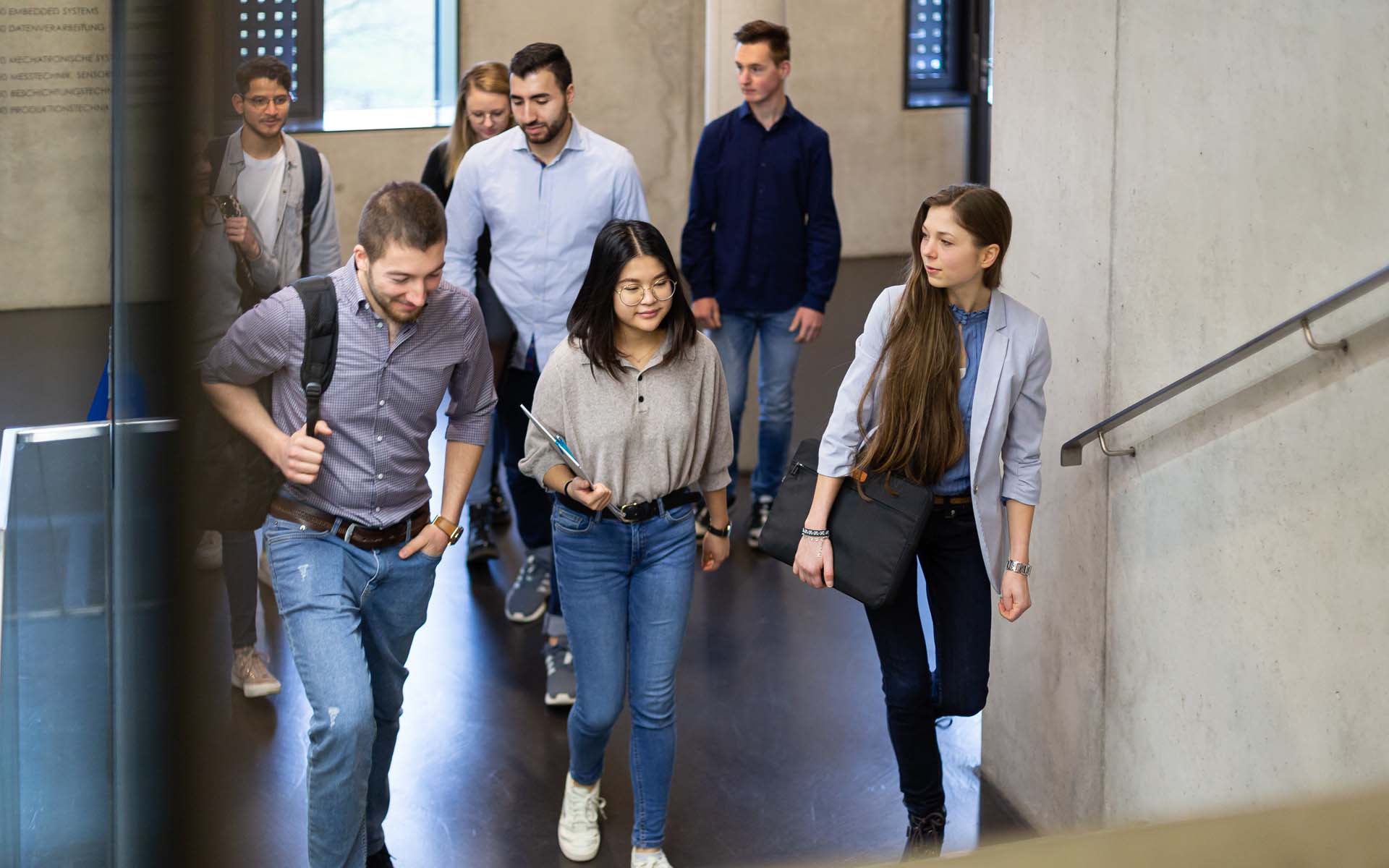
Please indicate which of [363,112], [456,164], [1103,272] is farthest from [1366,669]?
[363,112]

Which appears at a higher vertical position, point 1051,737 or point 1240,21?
point 1240,21

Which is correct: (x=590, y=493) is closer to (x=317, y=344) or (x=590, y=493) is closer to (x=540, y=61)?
(x=317, y=344)

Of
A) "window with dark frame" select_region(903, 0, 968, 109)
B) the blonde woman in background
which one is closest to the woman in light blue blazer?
the blonde woman in background

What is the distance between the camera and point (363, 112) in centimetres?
1127

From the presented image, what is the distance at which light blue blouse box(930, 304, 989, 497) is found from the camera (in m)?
3.18

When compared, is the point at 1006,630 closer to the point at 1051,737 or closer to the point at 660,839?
the point at 1051,737

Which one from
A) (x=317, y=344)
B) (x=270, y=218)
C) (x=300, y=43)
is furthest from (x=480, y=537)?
(x=300, y=43)

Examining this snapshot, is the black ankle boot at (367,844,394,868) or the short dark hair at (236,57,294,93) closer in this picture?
the black ankle boot at (367,844,394,868)

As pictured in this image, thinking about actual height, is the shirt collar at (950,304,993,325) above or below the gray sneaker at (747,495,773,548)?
above

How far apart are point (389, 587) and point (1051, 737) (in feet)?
5.73

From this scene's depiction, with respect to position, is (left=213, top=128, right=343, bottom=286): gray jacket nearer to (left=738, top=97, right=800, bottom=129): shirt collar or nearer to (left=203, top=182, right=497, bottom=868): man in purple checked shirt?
(left=203, top=182, right=497, bottom=868): man in purple checked shirt

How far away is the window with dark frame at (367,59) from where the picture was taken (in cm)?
1098

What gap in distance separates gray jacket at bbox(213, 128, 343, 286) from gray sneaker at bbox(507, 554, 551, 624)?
1312 mm

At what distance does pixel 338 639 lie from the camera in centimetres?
295
